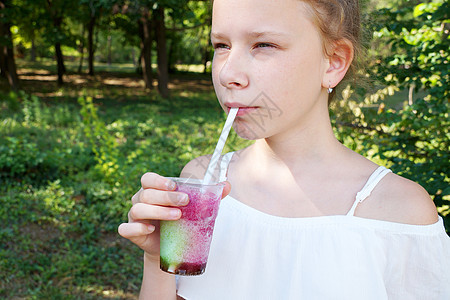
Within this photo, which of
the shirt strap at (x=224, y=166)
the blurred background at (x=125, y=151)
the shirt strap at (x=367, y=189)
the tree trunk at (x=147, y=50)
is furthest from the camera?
the tree trunk at (x=147, y=50)

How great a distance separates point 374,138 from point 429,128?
43 cm

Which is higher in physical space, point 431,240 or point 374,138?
point 431,240

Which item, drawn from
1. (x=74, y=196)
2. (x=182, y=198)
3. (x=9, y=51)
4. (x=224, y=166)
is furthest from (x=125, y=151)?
(x=9, y=51)

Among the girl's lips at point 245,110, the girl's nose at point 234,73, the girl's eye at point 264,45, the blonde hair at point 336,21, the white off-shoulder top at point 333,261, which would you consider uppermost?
the blonde hair at point 336,21

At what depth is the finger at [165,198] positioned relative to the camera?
3.73 ft

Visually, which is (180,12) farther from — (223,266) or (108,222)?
(223,266)

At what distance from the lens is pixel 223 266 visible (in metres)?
1.47

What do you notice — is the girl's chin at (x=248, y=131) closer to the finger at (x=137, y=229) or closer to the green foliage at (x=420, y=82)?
the finger at (x=137, y=229)

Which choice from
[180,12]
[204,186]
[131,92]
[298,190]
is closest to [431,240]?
[298,190]

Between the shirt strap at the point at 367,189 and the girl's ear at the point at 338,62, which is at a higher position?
the girl's ear at the point at 338,62

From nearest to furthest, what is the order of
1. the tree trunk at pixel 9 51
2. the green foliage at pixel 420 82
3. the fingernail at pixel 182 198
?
the fingernail at pixel 182 198 < the green foliage at pixel 420 82 < the tree trunk at pixel 9 51

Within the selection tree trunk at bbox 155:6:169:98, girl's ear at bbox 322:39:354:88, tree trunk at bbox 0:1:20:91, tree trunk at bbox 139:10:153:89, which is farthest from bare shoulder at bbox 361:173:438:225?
tree trunk at bbox 139:10:153:89

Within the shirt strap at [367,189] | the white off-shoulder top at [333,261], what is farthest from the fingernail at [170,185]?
the shirt strap at [367,189]

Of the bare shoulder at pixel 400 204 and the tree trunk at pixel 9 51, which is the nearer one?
the bare shoulder at pixel 400 204
